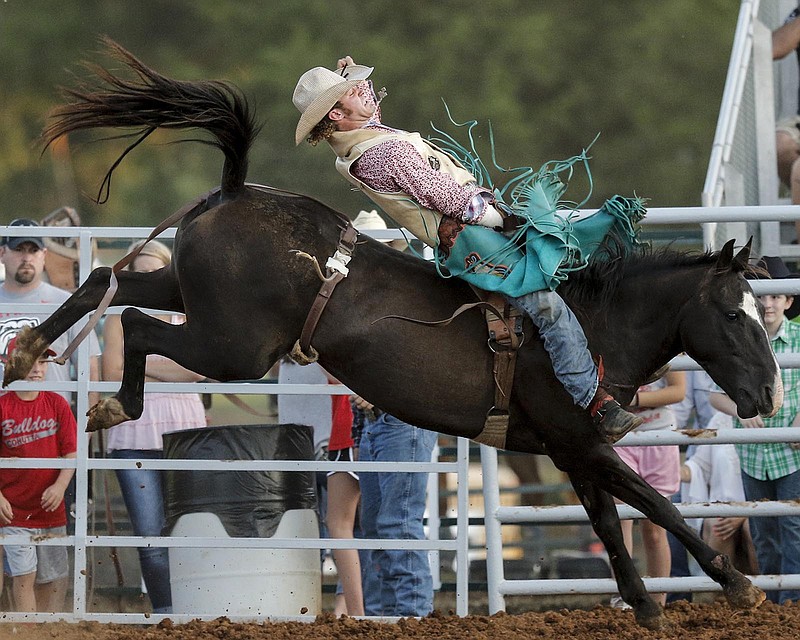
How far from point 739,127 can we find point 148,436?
4108 mm

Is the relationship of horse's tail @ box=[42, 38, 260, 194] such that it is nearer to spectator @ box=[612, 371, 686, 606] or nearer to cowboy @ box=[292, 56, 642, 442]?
cowboy @ box=[292, 56, 642, 442]

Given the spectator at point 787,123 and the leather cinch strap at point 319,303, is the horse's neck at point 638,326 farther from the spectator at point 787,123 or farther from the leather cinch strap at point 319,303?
the spectator at point 787,123

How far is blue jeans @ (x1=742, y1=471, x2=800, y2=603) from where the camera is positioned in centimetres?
563

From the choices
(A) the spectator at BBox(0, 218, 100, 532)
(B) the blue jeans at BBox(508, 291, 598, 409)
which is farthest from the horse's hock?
(B) the blue jeans at BBox(508, 291, 598, 409)

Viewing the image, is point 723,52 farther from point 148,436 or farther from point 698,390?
point 148,436

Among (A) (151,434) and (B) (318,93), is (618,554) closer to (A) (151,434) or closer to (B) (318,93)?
(B) (318,93)

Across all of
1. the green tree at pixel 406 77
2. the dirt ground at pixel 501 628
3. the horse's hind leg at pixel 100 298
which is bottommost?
the dirt ground at pixel 501 628

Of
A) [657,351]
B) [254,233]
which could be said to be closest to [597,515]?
[657,351]

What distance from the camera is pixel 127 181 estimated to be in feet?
46.5

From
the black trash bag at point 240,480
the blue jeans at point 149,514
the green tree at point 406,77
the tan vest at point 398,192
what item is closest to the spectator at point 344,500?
the black trash bag at point 240,480

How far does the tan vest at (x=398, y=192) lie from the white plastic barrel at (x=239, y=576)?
1.83 metres

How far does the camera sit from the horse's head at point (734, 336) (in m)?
4.37

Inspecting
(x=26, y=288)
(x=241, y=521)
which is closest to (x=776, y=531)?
(x=241, y=521)

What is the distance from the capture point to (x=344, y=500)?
19.3 feet
